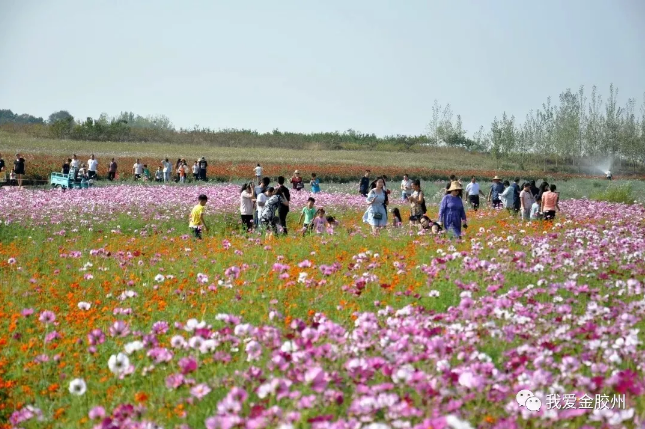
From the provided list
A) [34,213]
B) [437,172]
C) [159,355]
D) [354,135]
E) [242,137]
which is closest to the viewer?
[159,355]

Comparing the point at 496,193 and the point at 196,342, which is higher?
the point at 196,342

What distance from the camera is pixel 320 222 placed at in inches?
586

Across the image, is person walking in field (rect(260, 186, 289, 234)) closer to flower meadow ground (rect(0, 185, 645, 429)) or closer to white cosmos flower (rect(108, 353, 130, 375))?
flower meadow ground (rect(0, 185, 645, 429))

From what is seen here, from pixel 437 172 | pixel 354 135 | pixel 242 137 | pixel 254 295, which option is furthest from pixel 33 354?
pixel 354 135

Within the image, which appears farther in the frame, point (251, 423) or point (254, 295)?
point (254, 295)

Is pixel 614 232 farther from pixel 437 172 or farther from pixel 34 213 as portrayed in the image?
pixel 437 172

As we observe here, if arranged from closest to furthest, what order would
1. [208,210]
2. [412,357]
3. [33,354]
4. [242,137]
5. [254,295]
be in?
[412,357]
[33,354]
[254,295]
[208,210]
[242,137]

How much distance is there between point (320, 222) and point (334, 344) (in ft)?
35.0

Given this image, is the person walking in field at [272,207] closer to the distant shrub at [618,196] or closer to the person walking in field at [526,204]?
the person walking in field at [526,204]

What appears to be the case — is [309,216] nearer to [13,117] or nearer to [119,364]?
[119,364]

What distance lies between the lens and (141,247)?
12648mm

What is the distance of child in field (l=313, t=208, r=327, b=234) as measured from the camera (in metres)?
14.8

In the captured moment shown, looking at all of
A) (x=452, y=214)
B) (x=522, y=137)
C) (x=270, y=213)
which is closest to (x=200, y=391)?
(x=452, y=214)

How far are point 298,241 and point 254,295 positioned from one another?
5393 mm
